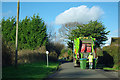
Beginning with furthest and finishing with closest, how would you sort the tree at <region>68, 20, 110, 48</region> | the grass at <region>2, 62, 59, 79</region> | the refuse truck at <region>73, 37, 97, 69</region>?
1. the tree at <region>68, 20, 110, 48</region>
2. the refuse truck at <region>73, 37, 97, 69</region>
3. the grass at <region>2, 62, 59, 79</region>

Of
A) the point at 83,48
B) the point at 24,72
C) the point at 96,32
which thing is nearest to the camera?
the point at 24,72

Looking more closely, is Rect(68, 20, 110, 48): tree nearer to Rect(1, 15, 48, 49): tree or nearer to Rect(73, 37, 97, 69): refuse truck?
Rect(1, 15, 48, 49): tree

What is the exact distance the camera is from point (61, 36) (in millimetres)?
55531

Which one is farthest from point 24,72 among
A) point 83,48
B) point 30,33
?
point 30,33

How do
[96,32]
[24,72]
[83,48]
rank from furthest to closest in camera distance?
[96,32] < [83,48] < [24,72]

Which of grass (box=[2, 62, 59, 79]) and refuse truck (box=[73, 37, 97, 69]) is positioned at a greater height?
refuse truck (box=[73, 37, 97, 69])

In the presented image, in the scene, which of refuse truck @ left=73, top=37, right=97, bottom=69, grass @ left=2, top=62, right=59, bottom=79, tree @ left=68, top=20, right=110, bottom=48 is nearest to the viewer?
grass @ left=2, top=62, right=59, bottom=79

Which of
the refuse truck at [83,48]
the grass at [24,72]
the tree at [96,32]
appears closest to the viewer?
the grass at [24,72]

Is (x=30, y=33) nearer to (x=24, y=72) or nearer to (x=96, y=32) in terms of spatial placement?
(x=96, y=32)

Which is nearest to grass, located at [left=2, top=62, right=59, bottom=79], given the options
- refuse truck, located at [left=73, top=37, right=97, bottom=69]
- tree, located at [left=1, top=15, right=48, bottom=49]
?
refuse truck, located at [left=73, top=37, right=97, bottom=69]

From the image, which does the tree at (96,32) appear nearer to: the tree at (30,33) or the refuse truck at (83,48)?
the tree at (30,33)

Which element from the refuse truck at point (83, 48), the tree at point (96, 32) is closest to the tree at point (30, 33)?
the tree at point (96, 32)

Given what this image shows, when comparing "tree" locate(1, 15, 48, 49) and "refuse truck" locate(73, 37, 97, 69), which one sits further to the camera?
"tree" locate(1, 15, 48, 49)

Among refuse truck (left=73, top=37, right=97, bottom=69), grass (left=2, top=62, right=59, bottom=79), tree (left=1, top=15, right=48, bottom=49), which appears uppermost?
tree (left=1, top=15, right=48, bottom=49)
